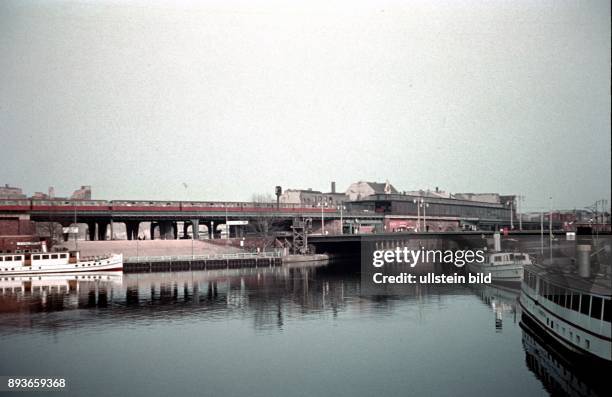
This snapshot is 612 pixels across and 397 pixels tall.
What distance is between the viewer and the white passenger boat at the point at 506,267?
67.5m

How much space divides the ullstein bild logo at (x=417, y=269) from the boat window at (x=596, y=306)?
1055 inches

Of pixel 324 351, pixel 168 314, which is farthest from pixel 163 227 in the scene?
pixel 324 351

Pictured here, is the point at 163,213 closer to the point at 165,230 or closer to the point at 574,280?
the point at 165,230

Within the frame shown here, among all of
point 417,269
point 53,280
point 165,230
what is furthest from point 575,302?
point 165,230

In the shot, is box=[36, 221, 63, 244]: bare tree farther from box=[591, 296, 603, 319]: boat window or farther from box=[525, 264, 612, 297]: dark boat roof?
box=[591, 296, 603, 319]: boat window

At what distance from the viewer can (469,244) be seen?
109 metres

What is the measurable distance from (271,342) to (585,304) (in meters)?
19.6

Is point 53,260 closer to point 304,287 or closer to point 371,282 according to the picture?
point 304,287

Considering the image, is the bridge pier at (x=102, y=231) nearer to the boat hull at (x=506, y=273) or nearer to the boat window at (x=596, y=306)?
the boat hull at (x=506, y=273)

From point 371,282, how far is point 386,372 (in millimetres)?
44721

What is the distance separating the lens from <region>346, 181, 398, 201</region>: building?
187m

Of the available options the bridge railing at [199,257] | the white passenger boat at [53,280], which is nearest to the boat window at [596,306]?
the white passenger boat at [53,280]

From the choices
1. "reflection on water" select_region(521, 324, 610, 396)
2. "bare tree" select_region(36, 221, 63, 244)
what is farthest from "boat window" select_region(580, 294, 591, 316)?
"bare tree" select_region(36, 221, 63, 244)

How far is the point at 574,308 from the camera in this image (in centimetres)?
3303
